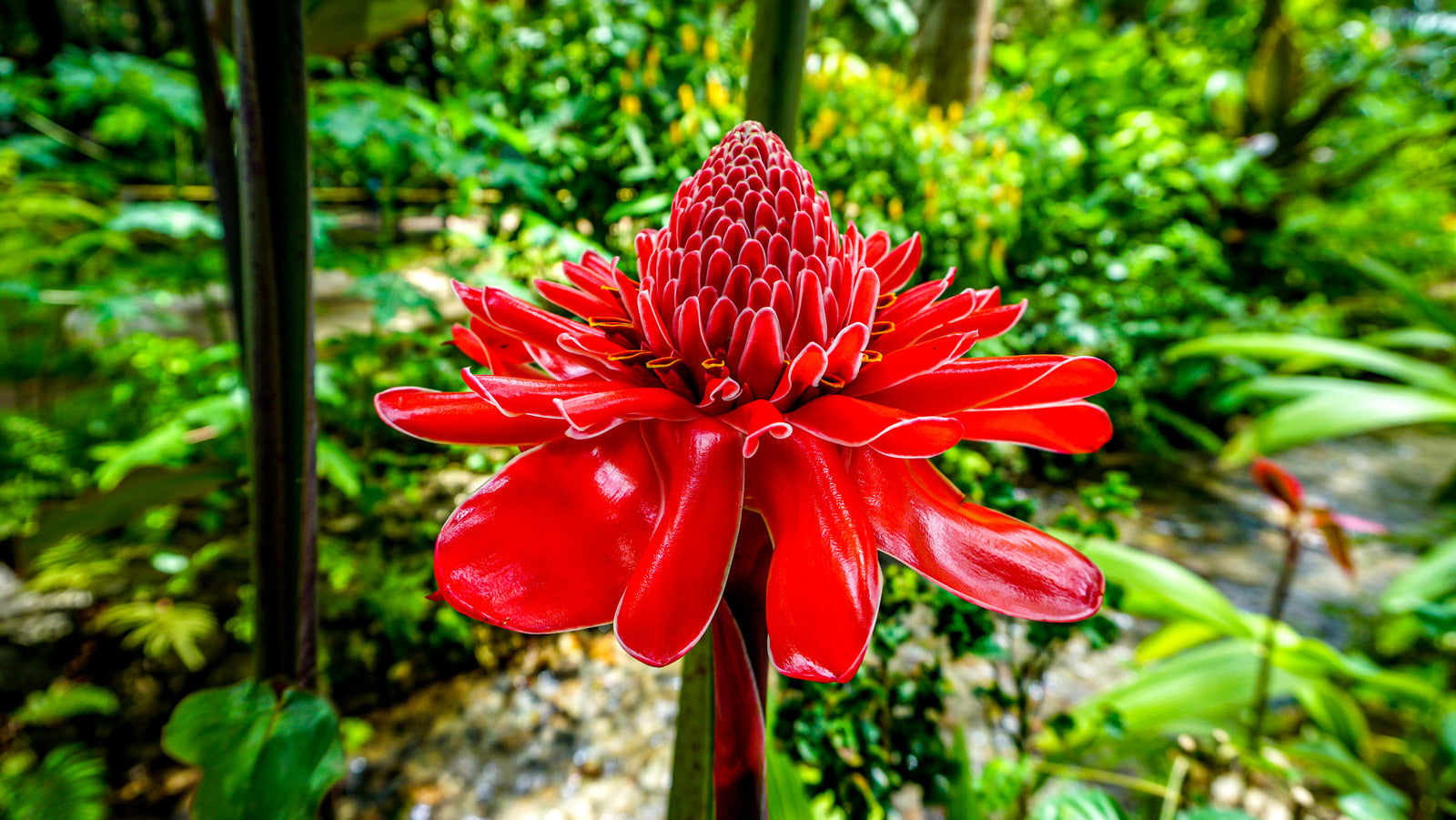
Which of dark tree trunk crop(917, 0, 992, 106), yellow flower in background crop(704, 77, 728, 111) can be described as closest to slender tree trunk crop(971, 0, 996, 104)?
dark tree trunk crop(917, 0, 992, 106)

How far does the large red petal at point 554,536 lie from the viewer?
245 mm

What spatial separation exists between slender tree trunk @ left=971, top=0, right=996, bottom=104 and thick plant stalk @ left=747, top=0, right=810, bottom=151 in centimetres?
302

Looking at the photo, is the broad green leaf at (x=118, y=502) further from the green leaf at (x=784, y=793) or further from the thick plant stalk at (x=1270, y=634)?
the thick plant stalk at (x=1270, y=634)

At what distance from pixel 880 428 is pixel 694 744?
0.26m

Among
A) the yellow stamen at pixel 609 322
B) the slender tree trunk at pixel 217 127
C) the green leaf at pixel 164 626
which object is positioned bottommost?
the green leaf at pixel 164 626

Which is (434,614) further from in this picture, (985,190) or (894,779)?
(985,190)

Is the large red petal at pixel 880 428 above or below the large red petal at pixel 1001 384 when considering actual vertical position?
below

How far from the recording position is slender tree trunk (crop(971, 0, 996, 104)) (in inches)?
112

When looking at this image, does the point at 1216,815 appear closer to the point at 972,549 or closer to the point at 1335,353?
the point at 972,549

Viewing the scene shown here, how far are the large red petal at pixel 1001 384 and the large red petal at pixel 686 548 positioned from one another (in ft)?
0.30

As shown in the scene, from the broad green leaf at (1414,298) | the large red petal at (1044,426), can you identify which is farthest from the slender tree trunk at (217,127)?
the broad green leaf at (1414,298)

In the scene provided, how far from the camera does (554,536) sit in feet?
0.88

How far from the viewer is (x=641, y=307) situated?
0.31 metres

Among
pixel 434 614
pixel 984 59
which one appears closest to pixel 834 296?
pixel 434 614
